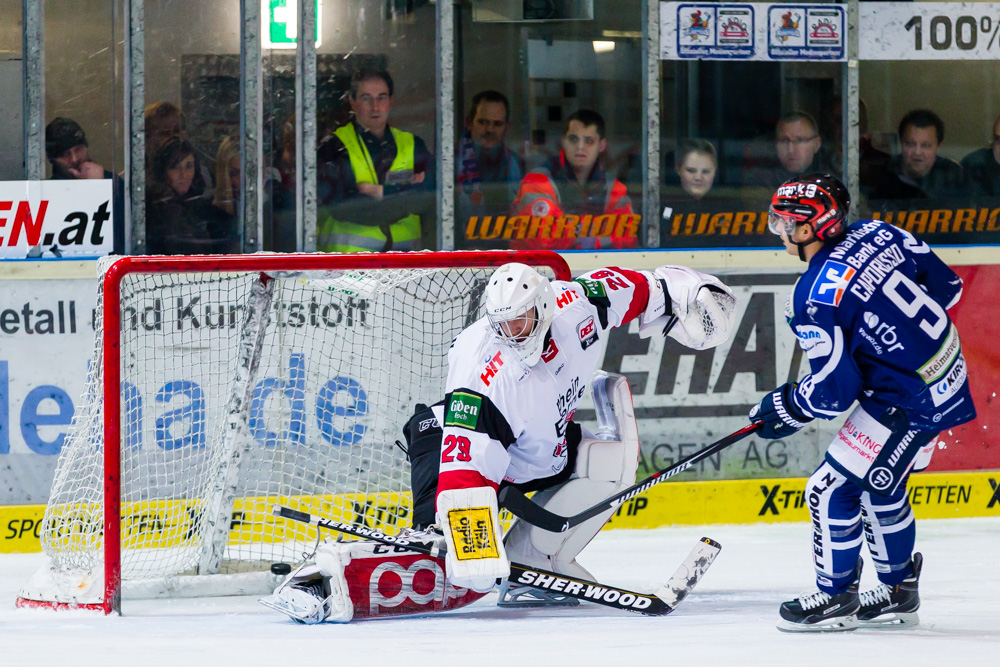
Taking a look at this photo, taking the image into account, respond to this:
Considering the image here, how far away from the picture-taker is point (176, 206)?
497 cm

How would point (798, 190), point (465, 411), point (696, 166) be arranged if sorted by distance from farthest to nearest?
point (696, 166)
point (465, 411)
point (798, 190)

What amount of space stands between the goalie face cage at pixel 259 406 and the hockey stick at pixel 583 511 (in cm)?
54

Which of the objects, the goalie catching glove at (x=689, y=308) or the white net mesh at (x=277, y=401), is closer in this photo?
the goalie catching glove at (x=689, y=308)

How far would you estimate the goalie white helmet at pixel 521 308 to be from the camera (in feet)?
10.7

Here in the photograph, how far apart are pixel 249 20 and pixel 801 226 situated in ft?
8.50

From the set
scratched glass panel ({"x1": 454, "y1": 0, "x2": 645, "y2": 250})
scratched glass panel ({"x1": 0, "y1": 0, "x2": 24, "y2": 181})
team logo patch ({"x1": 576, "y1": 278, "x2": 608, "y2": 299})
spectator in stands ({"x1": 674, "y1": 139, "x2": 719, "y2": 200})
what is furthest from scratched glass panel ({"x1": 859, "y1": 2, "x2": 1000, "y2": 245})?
scratched glass panel ({"x1": 0, "y1": 0, "x2": 24, "y2": 181})

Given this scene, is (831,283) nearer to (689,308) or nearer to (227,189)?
(689,308)

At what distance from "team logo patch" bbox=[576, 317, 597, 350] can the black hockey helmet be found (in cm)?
59

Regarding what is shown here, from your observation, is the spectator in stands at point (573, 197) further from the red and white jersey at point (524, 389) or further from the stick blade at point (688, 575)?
the stick blade at point (688, 575)

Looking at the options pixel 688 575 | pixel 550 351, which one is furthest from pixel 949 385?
pixel 550 351

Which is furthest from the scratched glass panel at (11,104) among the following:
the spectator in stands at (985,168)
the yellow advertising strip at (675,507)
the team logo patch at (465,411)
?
the spectator in stands at (985,168)

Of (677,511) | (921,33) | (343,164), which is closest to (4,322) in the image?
(343,164)

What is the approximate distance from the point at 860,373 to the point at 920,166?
103 inches

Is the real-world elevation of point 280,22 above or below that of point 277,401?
above
